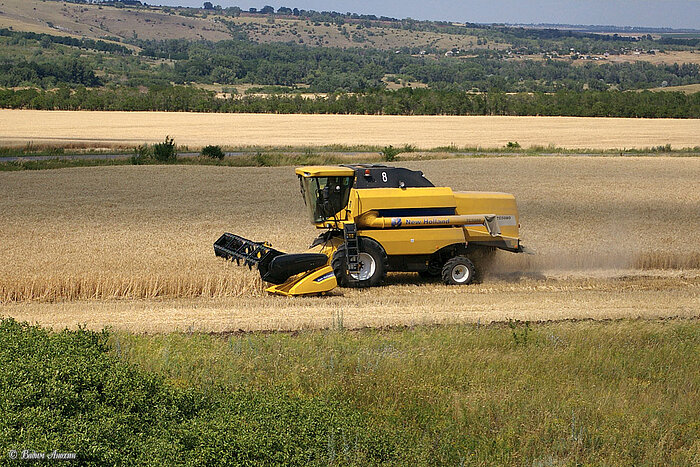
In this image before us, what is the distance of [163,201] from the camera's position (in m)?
23.1

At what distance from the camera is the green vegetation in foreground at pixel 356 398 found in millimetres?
6574

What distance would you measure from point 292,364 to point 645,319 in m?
6.43

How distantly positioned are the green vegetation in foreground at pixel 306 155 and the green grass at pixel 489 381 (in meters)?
24.2

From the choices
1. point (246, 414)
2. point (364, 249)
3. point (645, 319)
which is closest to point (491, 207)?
point (364, 249)

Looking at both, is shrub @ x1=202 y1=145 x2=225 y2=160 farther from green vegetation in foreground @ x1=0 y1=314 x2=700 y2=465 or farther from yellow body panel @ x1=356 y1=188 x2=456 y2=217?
green vegetation in foreground @ x1=0 y1=314 x2=700 y2=465

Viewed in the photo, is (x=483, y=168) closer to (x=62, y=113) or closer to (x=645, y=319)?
(x=645, y=319)

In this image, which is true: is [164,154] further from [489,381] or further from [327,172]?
[489,381]

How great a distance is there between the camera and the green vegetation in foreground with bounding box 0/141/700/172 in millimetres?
33688

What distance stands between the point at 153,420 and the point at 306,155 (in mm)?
31802

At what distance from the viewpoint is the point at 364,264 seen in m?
14.5

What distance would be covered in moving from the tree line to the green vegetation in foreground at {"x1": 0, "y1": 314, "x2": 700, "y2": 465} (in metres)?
74.9

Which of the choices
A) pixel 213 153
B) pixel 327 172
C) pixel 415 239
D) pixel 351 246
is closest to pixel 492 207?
pixel 415 239

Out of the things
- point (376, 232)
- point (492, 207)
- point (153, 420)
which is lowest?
point (153, 420)
